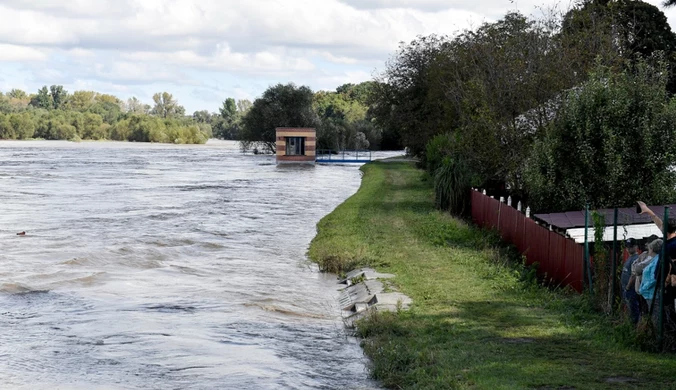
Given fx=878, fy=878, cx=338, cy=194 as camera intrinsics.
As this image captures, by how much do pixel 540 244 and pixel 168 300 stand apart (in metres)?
8.38

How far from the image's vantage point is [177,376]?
42.9ft

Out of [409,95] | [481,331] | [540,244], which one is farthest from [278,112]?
[481,331]

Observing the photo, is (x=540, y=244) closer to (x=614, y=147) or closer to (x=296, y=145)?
(x=614, y=147)

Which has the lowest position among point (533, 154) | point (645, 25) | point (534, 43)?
point (533, 154)

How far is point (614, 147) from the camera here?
71.8 ft

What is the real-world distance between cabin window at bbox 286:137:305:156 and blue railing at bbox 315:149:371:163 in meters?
4.31

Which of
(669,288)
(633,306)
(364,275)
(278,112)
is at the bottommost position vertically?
(364,275)

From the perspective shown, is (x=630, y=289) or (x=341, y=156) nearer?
(x=630, y=289)

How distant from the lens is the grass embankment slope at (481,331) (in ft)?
37.1

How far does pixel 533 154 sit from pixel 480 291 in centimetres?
743

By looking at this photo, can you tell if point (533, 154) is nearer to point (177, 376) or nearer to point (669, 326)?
point (669, 326)

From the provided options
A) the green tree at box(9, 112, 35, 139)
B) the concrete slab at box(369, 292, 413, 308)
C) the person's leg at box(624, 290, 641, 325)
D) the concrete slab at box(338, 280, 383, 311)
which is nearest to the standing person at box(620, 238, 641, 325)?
the person's leg at box(624, 290, 641, 325)

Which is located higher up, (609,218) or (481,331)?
(609,218)

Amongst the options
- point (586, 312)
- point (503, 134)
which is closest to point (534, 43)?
point (503, 134)
